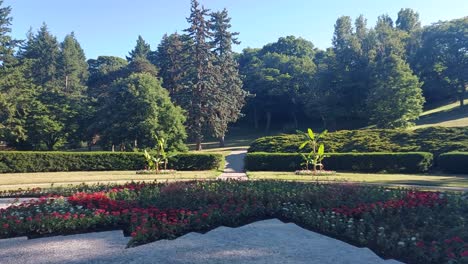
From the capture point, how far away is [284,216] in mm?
8000

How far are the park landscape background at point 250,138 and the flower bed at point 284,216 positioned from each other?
3 centimetres

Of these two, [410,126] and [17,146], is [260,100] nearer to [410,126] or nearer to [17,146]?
[410,126]

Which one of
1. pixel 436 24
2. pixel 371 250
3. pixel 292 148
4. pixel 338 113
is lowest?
pixel 371 250

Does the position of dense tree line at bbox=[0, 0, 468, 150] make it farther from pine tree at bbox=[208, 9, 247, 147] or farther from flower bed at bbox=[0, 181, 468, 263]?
flower bed at bbox=[0, 181, 468, 263]

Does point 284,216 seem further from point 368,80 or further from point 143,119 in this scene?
point 368,80

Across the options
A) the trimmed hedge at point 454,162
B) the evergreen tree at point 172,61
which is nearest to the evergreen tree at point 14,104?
the evergreen tree at point 172,61

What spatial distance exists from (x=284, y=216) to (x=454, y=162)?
16.3 metres

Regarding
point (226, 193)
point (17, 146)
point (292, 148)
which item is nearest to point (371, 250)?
point (226, 193)

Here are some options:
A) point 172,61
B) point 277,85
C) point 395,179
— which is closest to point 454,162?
point 395,179

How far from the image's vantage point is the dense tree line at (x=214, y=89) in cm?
3572

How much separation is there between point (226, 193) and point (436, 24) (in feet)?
182

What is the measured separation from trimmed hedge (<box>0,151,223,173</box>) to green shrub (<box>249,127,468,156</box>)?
15.9ft

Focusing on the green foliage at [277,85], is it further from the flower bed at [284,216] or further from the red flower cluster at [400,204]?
the flower bed at [284,216]

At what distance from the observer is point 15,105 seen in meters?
38.3
